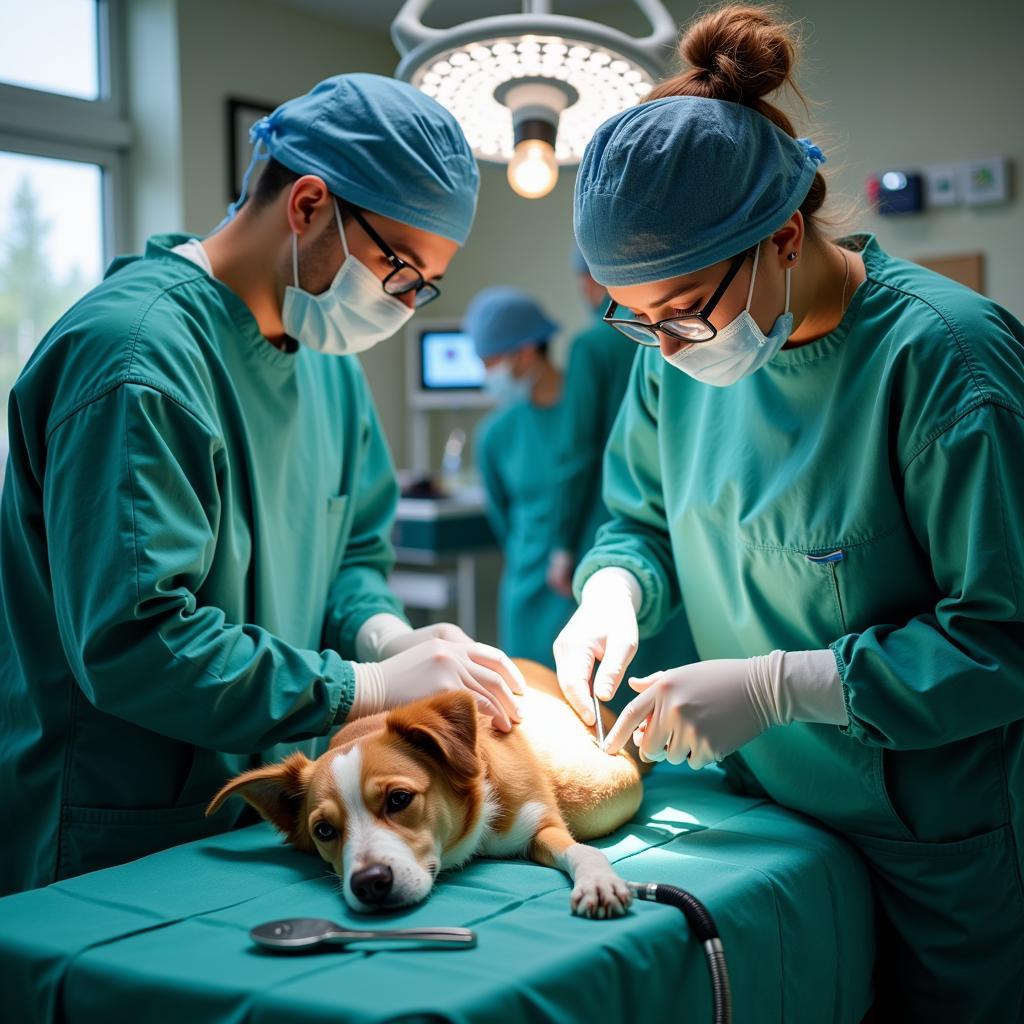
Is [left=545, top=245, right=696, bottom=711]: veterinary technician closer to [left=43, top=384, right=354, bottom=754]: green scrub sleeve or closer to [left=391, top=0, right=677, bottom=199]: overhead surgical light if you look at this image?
[left=391, top=0, right=677, bottom=199]: overhead surgical light

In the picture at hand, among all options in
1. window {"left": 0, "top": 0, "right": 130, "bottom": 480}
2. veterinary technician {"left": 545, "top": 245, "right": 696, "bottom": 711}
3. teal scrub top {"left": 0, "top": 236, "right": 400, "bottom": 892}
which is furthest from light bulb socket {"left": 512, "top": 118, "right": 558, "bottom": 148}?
window {"left": 0, "top": 0, "right": 130, "bottom": 480}

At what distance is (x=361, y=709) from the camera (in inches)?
56.8

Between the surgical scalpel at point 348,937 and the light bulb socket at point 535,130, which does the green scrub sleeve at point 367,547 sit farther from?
the surgical scalpel at point 348,937

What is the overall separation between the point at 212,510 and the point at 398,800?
454 mm

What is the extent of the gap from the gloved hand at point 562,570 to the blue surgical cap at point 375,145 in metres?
2.10

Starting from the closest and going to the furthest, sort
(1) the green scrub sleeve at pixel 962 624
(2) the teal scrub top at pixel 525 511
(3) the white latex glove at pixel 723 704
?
(1) the green scrub sleeve at pixel 962 624 < (3) the white latex glove at pixel 723 704 < (2) the teal scrub top at pixel 525 511

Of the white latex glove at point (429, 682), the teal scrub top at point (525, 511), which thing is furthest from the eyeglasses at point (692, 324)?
the teal scrub top at point (525, 511)

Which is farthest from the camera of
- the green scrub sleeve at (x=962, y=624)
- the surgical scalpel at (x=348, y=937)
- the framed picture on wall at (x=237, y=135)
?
the framed picture on wall at (x=237, y=135)

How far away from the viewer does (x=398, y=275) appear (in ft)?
5.29

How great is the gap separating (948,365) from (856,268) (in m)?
0.23

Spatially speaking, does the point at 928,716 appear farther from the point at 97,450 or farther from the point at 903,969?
the point at 97,450

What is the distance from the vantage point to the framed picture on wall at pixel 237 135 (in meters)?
4.72

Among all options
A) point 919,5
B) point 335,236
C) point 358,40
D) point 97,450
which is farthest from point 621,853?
point 358,40

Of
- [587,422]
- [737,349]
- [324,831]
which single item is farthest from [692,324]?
[587,422]
